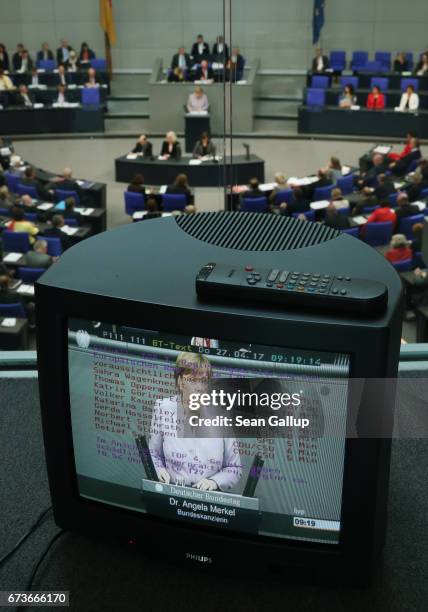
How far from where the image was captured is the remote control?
129 cm

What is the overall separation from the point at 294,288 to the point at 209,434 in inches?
12.6

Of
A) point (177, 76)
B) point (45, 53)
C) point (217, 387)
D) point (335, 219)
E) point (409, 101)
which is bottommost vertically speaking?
point (335, 219)

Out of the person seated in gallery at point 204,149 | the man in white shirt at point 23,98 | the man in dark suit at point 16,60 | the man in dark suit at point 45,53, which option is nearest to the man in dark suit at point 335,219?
the person seated in gallery at point 204,149

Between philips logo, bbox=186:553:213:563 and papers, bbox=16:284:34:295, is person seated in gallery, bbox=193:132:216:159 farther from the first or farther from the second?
philips logo, bbox=186:553:213:563

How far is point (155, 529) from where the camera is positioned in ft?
5.09

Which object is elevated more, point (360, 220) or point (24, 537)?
point (24, 537)

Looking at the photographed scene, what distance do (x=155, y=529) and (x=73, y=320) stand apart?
1.52 feet

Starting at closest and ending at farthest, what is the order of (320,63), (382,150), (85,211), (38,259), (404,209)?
(38,259) → (404,209) → (85,211) → (382,150) → (320,63)

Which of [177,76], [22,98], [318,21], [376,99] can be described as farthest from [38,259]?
[318,21]

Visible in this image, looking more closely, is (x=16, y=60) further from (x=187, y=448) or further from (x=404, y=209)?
(x=187, y=448)

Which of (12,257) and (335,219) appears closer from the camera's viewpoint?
(12,257)

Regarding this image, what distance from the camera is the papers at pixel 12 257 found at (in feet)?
25.2

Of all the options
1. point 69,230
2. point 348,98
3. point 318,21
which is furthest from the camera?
Answer: point 318,21

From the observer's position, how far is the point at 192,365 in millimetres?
1378
